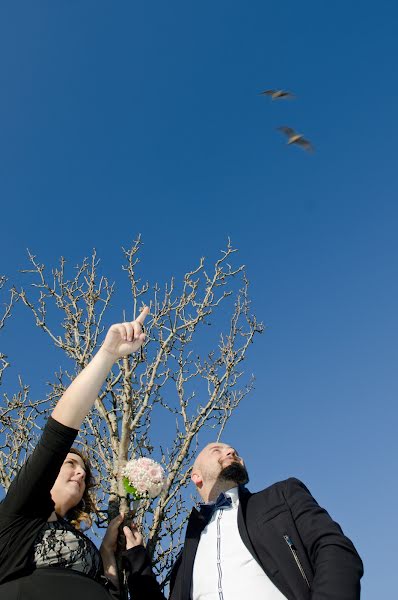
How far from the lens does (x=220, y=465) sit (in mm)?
3777

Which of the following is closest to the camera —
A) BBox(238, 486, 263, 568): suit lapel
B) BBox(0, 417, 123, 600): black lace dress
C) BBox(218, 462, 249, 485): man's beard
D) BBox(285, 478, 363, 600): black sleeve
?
BBox(0, 417, 123, 600): black lace dress

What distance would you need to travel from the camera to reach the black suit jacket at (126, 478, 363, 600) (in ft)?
8.50

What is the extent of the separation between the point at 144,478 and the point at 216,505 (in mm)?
628

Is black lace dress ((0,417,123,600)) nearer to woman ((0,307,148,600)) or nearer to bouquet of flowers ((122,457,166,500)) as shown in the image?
woman ((0,307,148,600))

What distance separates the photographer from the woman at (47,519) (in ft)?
7.72

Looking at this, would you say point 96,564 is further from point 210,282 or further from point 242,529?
point 210,282

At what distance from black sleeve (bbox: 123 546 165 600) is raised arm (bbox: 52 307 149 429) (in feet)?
5.41

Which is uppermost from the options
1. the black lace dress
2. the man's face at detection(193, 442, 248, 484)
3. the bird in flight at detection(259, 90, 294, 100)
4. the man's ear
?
the bird in flight at detection(259, 90, 294, 100)

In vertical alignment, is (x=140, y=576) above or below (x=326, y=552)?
below

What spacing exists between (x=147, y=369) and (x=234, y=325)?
4.57 ft

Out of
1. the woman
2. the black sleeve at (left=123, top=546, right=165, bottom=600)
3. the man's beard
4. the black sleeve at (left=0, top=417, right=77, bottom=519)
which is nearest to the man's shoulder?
the man's beard

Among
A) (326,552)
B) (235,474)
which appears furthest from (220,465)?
(326,552)

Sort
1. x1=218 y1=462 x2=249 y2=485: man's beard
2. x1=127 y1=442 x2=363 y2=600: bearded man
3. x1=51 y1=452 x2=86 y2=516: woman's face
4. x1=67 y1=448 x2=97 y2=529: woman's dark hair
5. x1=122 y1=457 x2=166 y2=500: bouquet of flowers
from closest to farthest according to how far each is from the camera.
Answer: x1=127 y1=442 x2=363 y2=600: bearded man → x1=51 y1=452 x2=86 y2=516: woman's face → x1=67 y1=448 x2=97 y2=529: woman's dark hair → x1=218 y1=462 x2=249 y2=485: man's beard → x1=122 y1=457 x2=166 y2=500: bouquet of flowers

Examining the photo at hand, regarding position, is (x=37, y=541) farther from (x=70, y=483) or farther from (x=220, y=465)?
(x=220, y=465)
